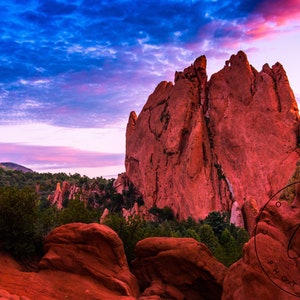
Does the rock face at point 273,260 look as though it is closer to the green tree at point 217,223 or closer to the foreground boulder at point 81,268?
the foreground boulder at point 81,268

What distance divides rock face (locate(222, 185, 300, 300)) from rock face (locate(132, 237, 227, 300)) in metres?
4.31

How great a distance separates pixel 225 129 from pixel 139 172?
26.0 metres

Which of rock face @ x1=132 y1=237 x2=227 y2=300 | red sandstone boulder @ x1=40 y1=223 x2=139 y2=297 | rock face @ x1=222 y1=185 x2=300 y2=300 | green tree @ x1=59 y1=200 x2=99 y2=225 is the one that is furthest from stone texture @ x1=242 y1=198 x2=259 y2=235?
rock face @ x1=222 y1=185 x2=300 y2=300

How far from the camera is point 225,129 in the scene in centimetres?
8356

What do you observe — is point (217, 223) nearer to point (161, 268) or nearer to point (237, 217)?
point (237, 217)

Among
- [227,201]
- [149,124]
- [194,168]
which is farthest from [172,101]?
[227,201]

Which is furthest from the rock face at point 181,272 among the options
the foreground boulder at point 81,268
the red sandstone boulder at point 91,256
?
the foreground boulder at point 81,268

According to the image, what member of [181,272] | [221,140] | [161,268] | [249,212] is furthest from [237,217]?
[181,272]

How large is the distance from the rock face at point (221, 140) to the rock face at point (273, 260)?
5541 cm

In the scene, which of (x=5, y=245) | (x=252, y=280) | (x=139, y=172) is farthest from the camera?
(x=139, y=172)

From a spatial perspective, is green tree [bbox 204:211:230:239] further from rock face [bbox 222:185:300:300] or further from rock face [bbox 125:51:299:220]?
rock face [bbox 222:185:300:300]

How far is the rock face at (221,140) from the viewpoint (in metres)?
77.1

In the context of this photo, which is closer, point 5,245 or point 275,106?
point 5,245

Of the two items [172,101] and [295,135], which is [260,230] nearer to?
[295,135]
